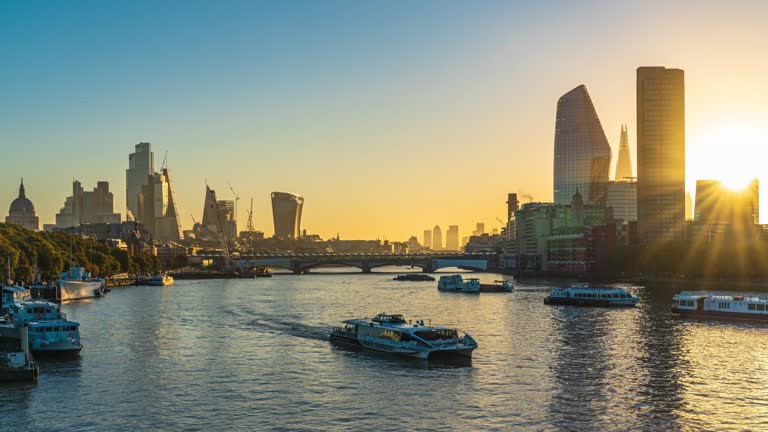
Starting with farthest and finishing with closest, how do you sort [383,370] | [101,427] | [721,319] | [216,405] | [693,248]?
[693,248] → [721,319] → [383,370] → [216,405] → [101,427]

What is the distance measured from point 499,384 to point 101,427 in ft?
76.9

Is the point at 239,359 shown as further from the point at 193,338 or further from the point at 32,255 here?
the point at 32,255

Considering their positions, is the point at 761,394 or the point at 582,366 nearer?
the point at 761,394

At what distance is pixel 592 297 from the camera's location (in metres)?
121

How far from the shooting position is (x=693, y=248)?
189 meters

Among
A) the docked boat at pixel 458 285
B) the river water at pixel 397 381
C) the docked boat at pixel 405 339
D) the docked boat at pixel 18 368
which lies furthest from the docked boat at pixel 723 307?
the docked boat at pixel 18 368

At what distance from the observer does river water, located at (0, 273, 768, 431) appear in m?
43.8

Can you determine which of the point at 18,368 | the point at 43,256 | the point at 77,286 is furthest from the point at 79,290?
the point at 18,368

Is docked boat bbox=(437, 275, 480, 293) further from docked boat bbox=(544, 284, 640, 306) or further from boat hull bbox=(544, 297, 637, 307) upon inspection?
boat hull bbox=(544, 297, 637, 307)

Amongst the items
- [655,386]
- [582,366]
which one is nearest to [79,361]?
[582,366]

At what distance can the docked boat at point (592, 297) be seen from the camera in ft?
386

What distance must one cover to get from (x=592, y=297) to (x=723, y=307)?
25.9m

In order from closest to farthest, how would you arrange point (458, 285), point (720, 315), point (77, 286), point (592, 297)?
1. point (720, 315)
2. point (592, 297)
3. point (77, 286)
4. point (458, 285)

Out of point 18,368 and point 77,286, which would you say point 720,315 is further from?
point 77,286
